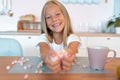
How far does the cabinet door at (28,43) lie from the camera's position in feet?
8.53

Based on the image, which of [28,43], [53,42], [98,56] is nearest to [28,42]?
[28,43]

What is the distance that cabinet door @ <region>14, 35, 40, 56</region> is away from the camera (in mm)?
2600

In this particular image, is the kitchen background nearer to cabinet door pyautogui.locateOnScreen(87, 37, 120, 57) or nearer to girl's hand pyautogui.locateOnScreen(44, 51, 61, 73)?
cabinet door pyautogui.locateOnScreen(87, 37, 120, 57)

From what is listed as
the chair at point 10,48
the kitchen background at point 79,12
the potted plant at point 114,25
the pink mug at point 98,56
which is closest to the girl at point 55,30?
the chair at point 10,48

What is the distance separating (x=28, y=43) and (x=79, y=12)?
786mm

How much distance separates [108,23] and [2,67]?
1.90 metres

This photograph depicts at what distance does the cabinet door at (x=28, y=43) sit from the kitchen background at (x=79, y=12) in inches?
13.3

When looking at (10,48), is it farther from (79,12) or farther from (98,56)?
(79,12)

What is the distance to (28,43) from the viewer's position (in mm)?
2623

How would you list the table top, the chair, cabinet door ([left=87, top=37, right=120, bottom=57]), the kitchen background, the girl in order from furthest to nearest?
the kitchen background → cabinet door ([left=87, top=37, right=120, bottom=57]) → the chair → the girl → the table top

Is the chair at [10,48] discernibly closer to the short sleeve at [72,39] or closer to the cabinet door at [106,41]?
the short sleeve at [72,39]

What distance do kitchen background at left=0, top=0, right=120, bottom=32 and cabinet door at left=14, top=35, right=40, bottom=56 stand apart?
338mm

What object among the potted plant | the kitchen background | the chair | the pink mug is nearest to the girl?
the chair

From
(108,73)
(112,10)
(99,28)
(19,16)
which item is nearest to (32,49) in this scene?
(19,16)
